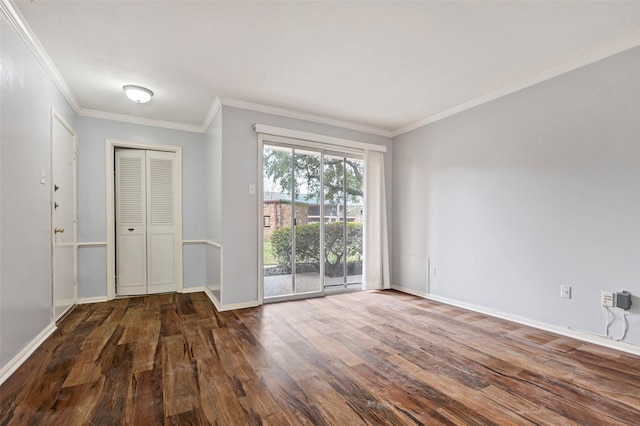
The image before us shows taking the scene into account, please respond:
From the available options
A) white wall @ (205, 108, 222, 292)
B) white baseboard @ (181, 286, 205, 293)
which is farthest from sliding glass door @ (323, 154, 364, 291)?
white baseboard @ (181, 286, 205, 293)

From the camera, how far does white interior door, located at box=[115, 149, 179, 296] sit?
422 centimetres

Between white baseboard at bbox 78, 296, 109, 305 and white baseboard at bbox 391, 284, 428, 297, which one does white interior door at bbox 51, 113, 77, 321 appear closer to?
white baseboard at bbox 78, 296, 109, 305

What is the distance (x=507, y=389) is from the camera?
1861 millimetres

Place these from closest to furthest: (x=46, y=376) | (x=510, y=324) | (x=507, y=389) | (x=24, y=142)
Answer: (x=507, y=389) < (x=46, y=376) < (x=24, y=142) < (x=510, y=324)

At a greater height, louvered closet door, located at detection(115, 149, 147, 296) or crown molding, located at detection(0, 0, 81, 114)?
crown molding, located at detection(0, 0, 81, 114)

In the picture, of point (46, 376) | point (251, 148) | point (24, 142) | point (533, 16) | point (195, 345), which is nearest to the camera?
point (46, 376)

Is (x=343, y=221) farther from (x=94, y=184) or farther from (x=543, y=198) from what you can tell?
(x=94, y=184)

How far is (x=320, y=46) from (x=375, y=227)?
281cm

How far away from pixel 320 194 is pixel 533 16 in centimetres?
287

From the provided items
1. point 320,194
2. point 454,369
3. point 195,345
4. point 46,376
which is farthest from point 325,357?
point 320,194

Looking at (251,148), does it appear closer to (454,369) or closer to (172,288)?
(172,288)

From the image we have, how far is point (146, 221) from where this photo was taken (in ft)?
14.2

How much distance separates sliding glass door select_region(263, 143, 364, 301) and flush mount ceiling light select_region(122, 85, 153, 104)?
140cm

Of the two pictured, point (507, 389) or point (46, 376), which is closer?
point (507, 389)
